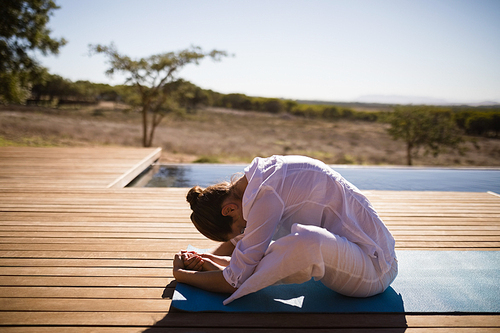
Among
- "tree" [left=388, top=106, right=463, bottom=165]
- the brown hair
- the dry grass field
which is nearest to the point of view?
the brown hair

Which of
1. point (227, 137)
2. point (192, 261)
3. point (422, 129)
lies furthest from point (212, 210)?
point (227, 137)

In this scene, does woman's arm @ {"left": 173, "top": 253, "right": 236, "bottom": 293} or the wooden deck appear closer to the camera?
the wooden deck

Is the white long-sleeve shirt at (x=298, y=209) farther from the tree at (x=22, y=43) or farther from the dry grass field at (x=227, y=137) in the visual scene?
the tree at (x=22, y=43)

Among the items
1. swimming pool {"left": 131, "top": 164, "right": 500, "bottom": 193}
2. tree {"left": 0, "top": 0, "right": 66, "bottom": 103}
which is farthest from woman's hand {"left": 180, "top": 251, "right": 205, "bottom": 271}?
tree {"left": 0, "top": 0, "right": 66, "bottom": 103}

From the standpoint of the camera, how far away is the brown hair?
133 centimetres

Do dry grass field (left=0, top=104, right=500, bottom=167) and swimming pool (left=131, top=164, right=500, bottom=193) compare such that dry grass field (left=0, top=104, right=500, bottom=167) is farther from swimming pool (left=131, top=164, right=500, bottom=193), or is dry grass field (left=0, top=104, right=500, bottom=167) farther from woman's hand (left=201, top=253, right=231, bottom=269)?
woman's hand (left=201, top=253, right=231, bottom=269)

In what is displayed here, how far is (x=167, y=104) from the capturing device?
33.4 ft

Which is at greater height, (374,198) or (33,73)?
(33,73)

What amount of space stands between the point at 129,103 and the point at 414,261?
9919 millimetres

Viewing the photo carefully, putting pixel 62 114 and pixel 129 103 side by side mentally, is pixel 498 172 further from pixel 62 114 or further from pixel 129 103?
pixel 62 114

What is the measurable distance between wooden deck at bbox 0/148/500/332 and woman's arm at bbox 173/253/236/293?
11 cm

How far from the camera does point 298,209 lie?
1.31m

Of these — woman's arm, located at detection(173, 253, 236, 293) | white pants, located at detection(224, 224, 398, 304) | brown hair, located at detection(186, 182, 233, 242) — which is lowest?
woman's arm, located at detection(173, 253, 236, 293)

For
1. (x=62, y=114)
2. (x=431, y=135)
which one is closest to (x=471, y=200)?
(x=431, y=135)
